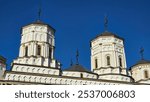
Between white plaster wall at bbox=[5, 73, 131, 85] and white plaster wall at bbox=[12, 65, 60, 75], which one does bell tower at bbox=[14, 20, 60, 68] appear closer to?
white plaster wall at bbox=[12, 65, 60, 75]

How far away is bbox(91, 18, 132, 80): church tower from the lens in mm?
42969

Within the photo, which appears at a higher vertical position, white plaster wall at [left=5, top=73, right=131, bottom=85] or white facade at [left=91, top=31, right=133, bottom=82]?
white facade at [left=91, top=31, right=133, bottom=82]

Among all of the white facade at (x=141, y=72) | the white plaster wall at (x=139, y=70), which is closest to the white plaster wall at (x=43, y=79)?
the white facade at (x=141, y=72)

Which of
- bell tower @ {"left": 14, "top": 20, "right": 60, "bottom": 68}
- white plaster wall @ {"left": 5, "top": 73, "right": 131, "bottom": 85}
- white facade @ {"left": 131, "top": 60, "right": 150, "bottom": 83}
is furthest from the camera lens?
white facade @ {"left": 131, "top": 60, "right": 150, "bottom": 83}

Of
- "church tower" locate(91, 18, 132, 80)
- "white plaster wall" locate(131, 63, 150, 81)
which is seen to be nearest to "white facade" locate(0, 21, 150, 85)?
"church tower" locate(91, 18, 132, 80)

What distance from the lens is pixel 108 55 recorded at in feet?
145

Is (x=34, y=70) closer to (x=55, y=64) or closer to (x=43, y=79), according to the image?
(x=43, y=79)

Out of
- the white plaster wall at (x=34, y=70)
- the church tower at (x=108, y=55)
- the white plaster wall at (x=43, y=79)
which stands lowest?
the white plaster wall at (x=43, y=79)

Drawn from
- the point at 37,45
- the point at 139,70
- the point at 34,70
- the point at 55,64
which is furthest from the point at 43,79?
the point at 139,70

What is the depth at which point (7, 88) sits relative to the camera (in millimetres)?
6434

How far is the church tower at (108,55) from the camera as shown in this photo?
141 feet

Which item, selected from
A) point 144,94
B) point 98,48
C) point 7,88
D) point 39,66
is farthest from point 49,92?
point 98,48

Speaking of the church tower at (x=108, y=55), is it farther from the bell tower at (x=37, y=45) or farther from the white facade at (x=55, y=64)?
the bell tower at (x=37, y=45)

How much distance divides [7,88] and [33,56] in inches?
1268
